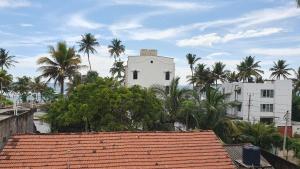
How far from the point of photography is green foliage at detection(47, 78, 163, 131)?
2727 cm

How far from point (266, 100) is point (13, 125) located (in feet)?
136

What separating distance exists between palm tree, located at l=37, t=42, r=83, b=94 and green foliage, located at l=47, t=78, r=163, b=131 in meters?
13.1

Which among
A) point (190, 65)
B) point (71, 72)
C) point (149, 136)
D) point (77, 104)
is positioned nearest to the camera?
point (149, 136)

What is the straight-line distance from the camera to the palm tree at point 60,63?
141 feet

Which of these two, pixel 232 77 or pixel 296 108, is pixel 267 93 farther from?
pixel 232 77

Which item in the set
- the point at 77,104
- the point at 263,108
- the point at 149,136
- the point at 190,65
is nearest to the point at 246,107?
the point at 263,108

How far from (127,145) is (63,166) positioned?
2.66m

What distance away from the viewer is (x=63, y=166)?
1368cm

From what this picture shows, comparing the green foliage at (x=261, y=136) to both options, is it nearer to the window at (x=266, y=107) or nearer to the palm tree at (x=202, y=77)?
the window at (x=266, y=107)

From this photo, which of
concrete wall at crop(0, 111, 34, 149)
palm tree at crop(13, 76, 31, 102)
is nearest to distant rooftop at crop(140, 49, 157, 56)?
concrete wall at crop(0, 111, 34, 149)

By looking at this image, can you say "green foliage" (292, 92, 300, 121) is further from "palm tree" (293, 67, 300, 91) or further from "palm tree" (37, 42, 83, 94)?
"palm tree" (37, 42, 83, 94)

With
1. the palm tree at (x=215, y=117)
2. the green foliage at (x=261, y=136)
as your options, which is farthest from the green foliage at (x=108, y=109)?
the green foliage at (x=261, y=136)

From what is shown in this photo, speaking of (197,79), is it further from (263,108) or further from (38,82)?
(38,82)

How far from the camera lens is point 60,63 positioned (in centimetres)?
4338
